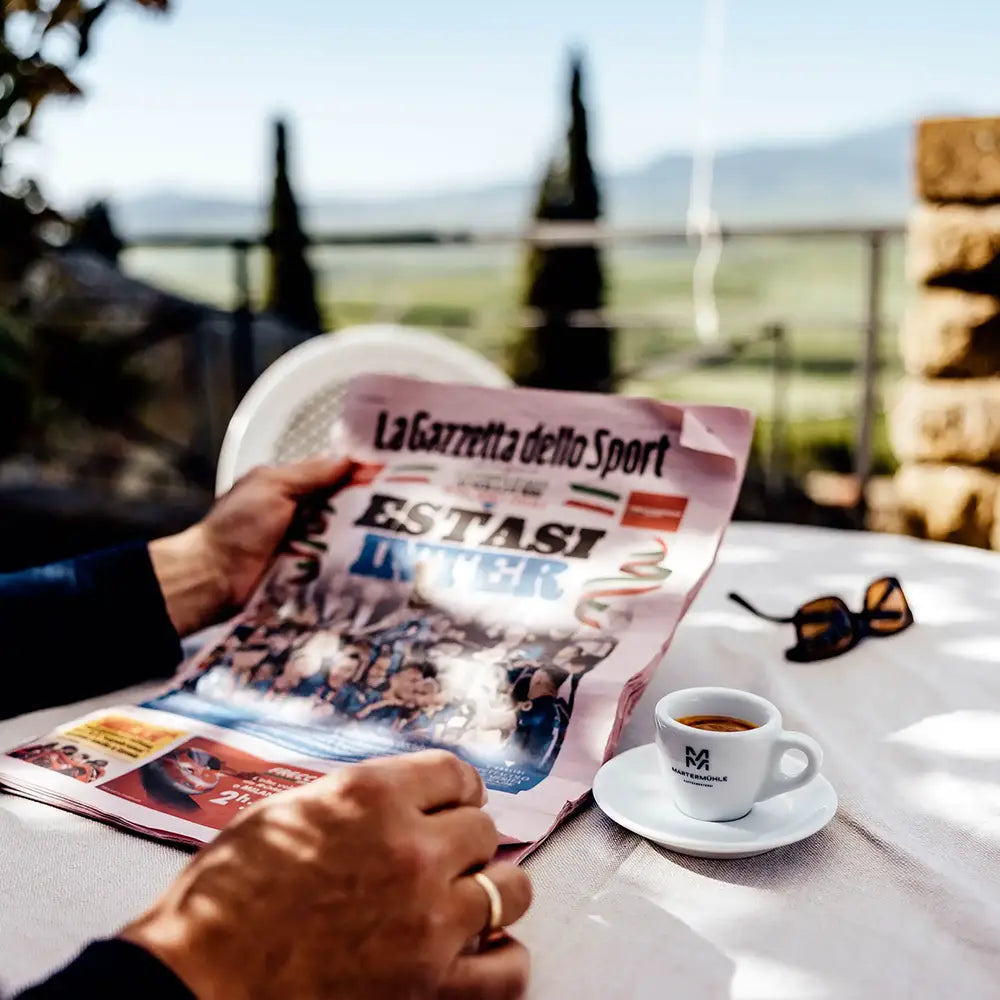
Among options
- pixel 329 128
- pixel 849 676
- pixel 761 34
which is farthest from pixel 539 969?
pixel 761 34

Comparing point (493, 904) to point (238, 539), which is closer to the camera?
point (493, 904)

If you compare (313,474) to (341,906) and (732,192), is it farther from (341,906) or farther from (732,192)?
(732,192)

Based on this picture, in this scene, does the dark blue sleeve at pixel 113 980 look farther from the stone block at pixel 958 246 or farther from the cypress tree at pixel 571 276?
the cypress tree at pixel 571 276

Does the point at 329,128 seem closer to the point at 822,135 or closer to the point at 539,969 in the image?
the point at 822,135

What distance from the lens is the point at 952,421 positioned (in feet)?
7.01

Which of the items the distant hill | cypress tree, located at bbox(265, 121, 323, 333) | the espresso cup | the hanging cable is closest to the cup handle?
the espresso cup

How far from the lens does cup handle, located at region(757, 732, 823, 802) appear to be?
1.80 feet

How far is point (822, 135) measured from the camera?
60.2 ft

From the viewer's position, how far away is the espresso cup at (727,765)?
53 cm

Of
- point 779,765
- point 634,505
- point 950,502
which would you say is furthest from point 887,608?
point 950,502

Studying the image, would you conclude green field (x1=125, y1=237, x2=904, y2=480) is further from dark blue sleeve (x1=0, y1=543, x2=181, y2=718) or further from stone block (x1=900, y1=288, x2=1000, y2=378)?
dark blue sleeve (x1=0, y1=543, x2=181, y2=718)

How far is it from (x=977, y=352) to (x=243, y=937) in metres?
2.10

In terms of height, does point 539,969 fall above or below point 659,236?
below

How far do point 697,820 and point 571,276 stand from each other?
7.99m
